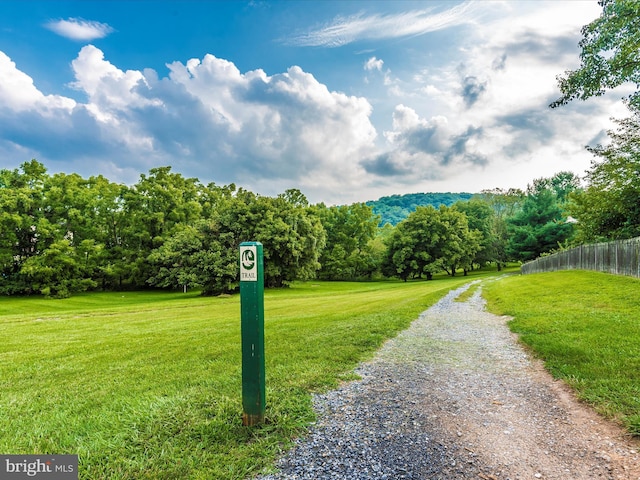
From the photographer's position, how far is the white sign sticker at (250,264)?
128 inches

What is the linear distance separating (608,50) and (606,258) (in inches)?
528

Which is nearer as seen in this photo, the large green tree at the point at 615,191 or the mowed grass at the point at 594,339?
the mowed grass at the point at 594,339

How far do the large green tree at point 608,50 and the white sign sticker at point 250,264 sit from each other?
23.3 ft

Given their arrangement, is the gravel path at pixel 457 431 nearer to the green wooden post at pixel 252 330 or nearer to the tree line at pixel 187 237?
the green wooden post at pixel 252 330

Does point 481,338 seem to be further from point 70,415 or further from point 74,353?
point 74,353

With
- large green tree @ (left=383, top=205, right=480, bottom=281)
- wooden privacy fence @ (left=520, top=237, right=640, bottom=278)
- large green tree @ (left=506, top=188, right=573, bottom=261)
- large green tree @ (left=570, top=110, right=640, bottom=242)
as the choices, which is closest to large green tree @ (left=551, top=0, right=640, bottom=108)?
wooden privacy fence @ (left=520, top=237, right=640, bottom=278)

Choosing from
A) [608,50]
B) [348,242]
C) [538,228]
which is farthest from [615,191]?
[348,242]

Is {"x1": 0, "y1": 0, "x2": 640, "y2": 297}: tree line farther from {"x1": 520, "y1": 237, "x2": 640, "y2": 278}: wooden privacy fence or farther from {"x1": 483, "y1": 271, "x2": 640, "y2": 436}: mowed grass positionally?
{"x1": 483, "y1": 271, "x2": 640, "y2": 436}: mowed grass

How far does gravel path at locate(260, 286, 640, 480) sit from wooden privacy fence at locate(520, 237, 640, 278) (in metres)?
11.8

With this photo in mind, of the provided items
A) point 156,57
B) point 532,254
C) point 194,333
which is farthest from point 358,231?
point 194,333

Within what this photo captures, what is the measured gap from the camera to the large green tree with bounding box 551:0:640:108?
19.4 ft

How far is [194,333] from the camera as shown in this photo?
9.03m

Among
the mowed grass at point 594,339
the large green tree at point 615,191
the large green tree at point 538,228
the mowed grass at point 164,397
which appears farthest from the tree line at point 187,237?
the mowed grass at point 594,339

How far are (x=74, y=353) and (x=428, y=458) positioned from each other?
24.7 ft
